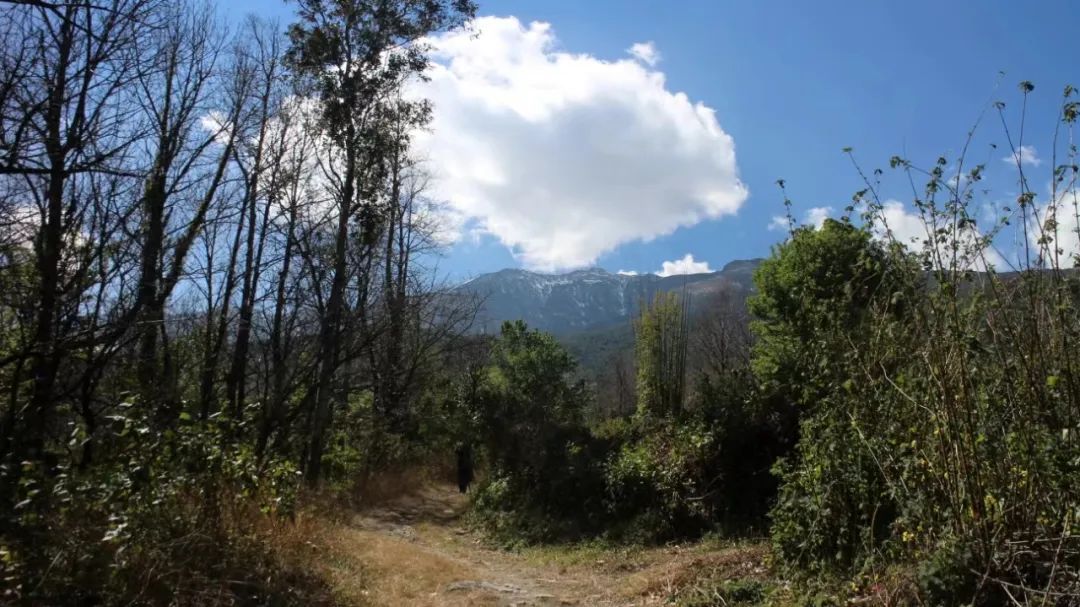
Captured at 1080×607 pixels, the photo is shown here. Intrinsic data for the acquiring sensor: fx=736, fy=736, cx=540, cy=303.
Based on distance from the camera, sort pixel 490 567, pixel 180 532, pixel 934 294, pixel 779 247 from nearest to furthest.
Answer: pixel 934 294 → pixel 180 532 → pixel 490 567 → pixel 779 247

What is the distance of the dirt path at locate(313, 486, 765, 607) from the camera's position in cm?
689

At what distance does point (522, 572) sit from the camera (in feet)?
30.8

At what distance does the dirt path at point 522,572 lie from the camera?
689cm

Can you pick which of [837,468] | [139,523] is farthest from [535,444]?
[139,523]

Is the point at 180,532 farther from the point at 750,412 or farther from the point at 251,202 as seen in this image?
the point at 251,202

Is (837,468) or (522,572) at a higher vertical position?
(837,468)

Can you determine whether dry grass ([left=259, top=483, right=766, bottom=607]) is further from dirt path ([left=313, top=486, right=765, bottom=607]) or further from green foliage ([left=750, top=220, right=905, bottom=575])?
green foliage ([left=750, top=220, right=905, bottom=575])

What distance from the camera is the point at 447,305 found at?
718 inches

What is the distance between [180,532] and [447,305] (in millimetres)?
13324

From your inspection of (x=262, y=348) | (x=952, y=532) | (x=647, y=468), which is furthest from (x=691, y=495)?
(x=262, y=348)

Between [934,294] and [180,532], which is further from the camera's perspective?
[180,532]

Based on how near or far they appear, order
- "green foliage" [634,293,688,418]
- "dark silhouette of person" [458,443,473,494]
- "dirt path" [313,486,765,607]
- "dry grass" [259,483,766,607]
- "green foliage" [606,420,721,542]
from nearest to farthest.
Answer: "dry grass" [259,483,766,607]
"dirt path" [313,486,765,607]
"green foliage" [606,420,721,542]
"green foliage" [634,293,688,418]
"dark silhouette of person" [458,443,473,494]

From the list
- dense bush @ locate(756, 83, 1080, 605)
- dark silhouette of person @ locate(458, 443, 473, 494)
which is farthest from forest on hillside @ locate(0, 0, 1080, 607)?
dark silhouette of person @ locate(458, 443, 473, 494)

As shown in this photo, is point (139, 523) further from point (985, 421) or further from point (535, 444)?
point (535, 444)
